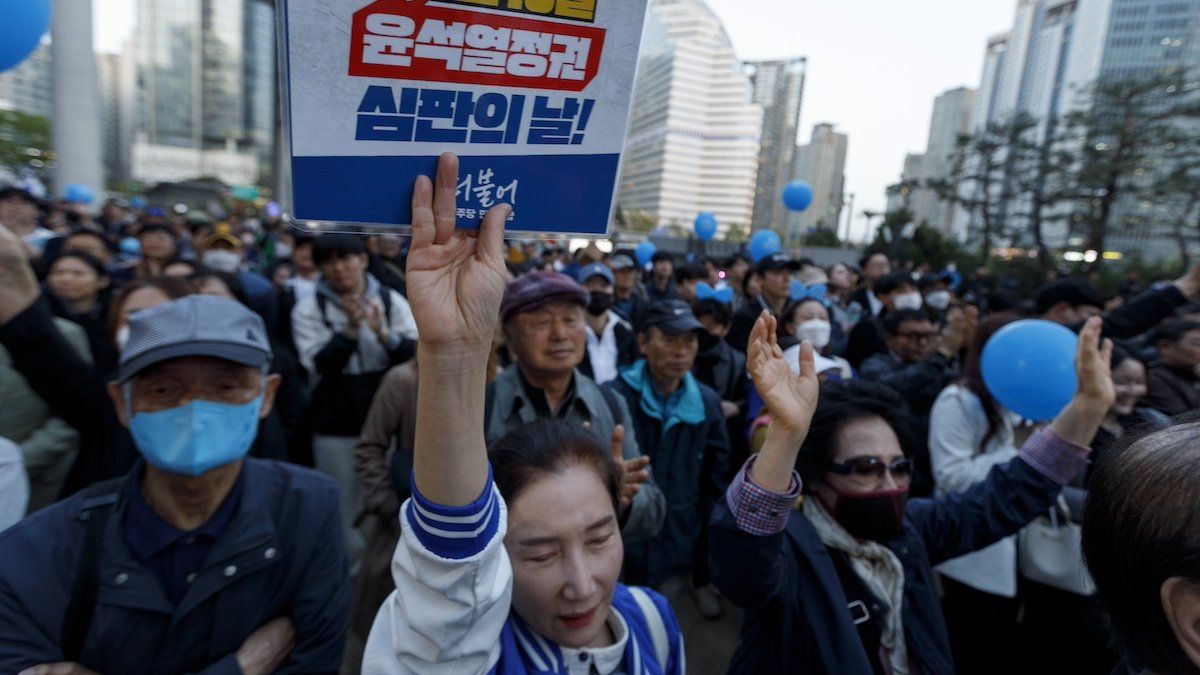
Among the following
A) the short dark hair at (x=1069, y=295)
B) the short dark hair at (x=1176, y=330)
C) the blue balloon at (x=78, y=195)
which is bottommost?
the short dark hair at (x=1176, y=330)

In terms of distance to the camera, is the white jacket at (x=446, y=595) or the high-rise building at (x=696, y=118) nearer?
the white jacket at (x=446, y=595)

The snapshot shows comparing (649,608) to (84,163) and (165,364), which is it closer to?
(165,364)

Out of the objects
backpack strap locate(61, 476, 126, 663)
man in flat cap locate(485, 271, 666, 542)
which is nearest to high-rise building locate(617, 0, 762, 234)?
man in flat cap locate(485, 271, 666, 542)

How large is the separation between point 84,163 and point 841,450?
19.4 m

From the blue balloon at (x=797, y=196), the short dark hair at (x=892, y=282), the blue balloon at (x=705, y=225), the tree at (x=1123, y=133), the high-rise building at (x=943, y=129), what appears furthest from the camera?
the high-rise building at (x=943, y=129)

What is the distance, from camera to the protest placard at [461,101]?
105cm

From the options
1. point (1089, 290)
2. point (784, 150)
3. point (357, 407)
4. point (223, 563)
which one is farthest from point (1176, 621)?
point (784, 150)

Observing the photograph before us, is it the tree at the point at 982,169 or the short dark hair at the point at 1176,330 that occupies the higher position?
the tree at the point at 982,169

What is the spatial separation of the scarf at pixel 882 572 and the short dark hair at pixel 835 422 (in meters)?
0.14

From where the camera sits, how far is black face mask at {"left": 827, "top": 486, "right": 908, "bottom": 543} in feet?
6.13

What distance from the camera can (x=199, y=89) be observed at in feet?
282

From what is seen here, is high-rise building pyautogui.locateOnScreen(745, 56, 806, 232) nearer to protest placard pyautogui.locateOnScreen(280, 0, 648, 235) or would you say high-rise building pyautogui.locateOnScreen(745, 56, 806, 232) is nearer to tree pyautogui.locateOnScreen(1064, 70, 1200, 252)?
tree pyautogui.locateOnScreen(1064, 70, 1200, 252)

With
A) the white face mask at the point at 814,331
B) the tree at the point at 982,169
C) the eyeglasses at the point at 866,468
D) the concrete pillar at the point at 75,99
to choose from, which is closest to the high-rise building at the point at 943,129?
the tree at the point at 982,169

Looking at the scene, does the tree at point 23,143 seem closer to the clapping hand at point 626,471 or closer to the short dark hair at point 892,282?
the short dark hair at point 892,282
